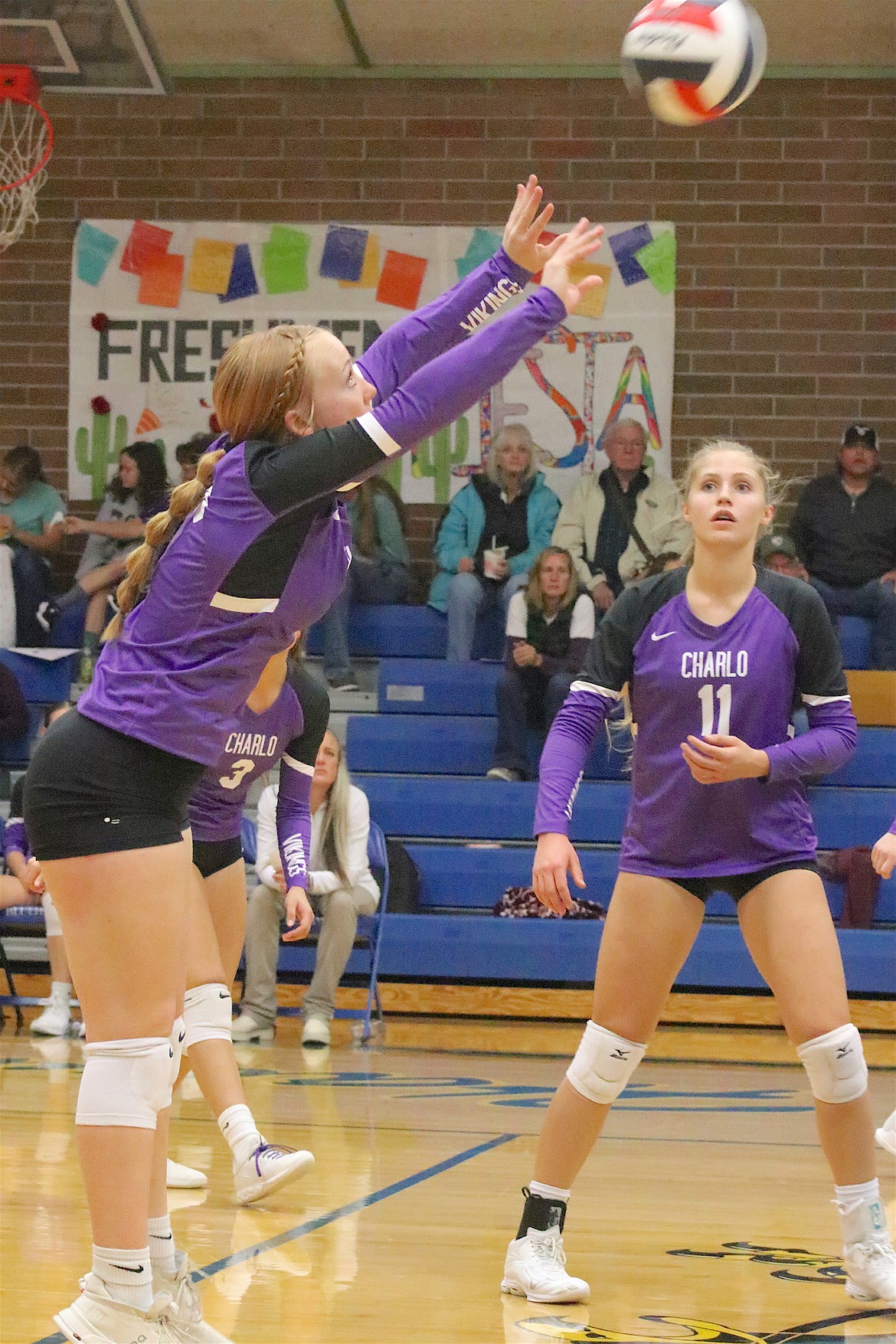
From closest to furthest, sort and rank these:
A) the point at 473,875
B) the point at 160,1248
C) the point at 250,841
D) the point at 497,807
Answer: the point at 160,1248, the point at 250,841, the point at 473,875, the point at 497,807

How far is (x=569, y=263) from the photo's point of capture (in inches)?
99.6

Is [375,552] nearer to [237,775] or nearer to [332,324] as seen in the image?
[332,324]

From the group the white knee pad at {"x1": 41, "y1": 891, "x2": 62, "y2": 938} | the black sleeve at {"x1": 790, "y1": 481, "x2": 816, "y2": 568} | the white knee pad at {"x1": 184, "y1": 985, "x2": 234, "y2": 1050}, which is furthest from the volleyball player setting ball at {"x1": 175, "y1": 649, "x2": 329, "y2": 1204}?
the black sleeve at {"x1": 790, "y1": 481, "x2": 816, "y2": 568}

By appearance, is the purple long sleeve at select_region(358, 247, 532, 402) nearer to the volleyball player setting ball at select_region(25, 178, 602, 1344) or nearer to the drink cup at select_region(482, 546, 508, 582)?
the volleyball player setting ball at select_region(25, 178, 602, 1344)

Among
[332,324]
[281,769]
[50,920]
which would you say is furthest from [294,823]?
[332,324]

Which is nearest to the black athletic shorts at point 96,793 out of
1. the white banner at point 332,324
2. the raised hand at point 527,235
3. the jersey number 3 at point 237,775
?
the raised hand at point 527,235

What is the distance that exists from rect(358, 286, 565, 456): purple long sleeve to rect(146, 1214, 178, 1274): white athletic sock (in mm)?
1243

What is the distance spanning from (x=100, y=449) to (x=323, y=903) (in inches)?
189

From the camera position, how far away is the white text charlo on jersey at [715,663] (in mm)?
3189

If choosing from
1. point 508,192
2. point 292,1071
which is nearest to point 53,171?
point 508,192

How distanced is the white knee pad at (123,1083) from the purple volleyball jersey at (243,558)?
1.39ft

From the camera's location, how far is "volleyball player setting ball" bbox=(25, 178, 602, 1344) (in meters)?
2.22

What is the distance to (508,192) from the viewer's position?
35.4ft

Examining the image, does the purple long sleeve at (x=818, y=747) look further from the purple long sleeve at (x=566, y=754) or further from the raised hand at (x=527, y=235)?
the raised hand at (x=527, y=235)
